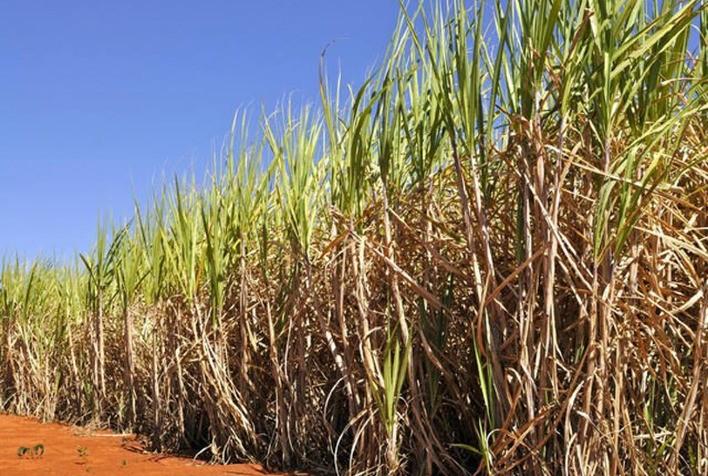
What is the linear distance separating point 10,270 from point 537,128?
241 inches

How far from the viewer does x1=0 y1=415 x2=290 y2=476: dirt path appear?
352cm

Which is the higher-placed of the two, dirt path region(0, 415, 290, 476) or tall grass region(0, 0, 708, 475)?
tall grass region(0, 0, 708, 475)

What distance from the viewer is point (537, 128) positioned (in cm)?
221

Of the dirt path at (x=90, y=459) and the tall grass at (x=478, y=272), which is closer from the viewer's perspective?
the tall grass at (x=478, y=272)

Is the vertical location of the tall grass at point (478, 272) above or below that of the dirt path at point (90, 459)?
above

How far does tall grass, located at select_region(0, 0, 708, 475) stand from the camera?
214 centimetres

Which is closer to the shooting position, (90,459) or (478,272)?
(478,272)

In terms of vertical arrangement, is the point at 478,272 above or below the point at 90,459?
above

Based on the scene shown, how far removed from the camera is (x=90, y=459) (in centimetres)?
392

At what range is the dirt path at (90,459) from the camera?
3.52m

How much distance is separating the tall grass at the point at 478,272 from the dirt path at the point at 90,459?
8.5 inches

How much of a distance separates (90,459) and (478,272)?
2546 millimetres

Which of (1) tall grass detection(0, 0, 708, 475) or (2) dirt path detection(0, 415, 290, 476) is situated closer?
(1) tall grass detection(0, 0, 708, 475)

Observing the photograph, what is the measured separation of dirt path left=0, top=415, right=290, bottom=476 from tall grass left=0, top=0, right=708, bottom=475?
22 centimetres
